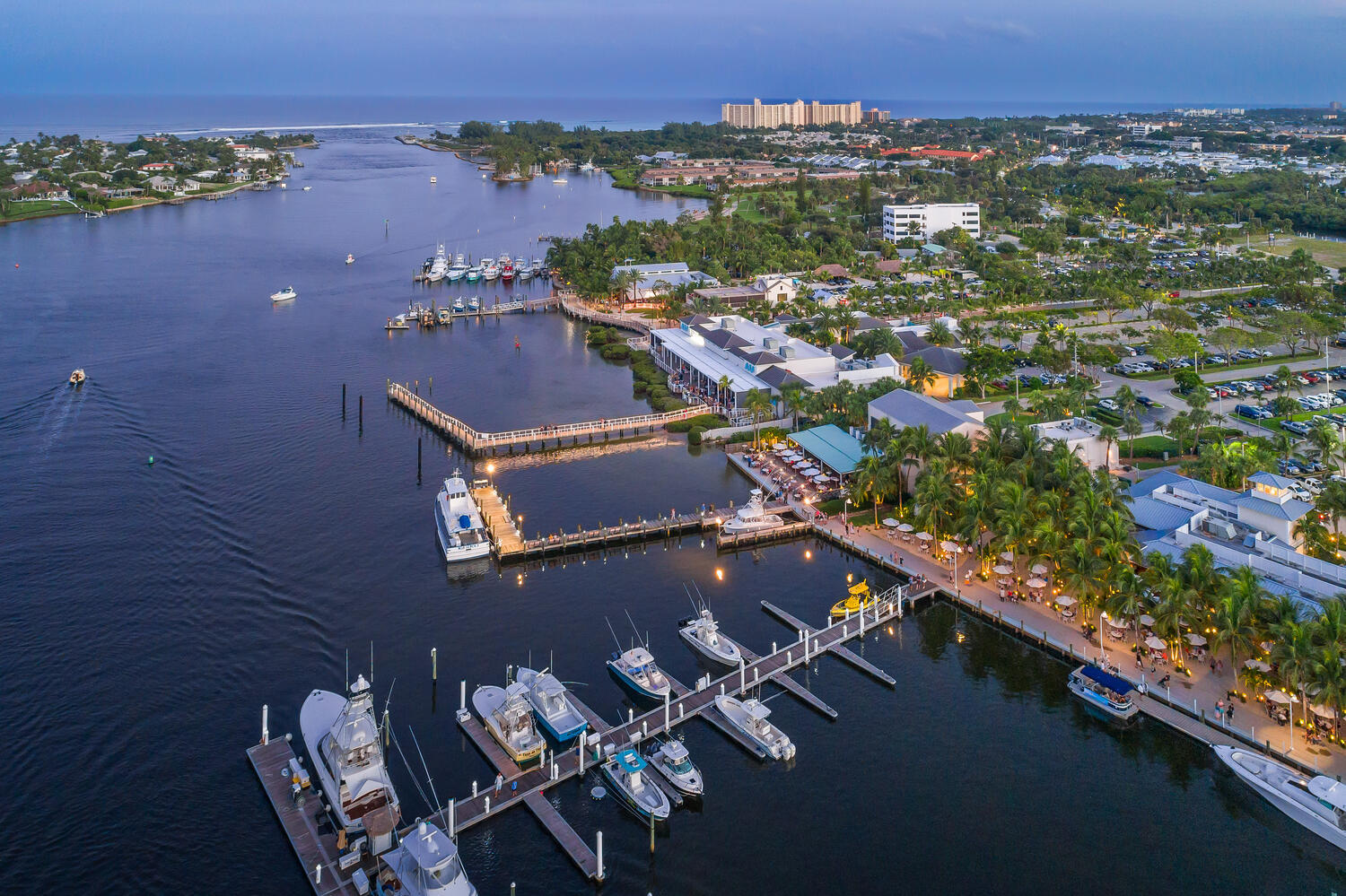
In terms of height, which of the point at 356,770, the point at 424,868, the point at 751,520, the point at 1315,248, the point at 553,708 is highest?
the point at 1315,248

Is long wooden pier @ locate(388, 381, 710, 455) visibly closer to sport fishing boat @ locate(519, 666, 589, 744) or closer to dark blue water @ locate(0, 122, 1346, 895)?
dark blue water @ locate(0, 122, 1346, 895)

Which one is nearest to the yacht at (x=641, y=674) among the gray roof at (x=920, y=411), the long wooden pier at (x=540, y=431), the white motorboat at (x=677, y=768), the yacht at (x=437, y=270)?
the white motorboat at (x=677, y=768)

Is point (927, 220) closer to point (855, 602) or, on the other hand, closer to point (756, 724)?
point (855, 602)

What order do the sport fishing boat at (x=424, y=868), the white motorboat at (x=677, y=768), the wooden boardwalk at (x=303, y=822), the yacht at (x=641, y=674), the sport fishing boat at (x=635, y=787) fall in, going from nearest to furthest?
1. the sport fishing boat at (x=424, y=868)
2. the wooden boardwalk at (x=303, y=822)
3. the sport fishing boat at (x=635, y=787)
4. the white motorboat at (x=677, y=768)
5. the yacht at (x=641, y=674)

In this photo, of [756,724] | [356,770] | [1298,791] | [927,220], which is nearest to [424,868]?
[356,770]

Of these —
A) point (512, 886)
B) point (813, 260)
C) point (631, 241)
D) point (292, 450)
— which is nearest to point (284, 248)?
Result: point (631, 241)

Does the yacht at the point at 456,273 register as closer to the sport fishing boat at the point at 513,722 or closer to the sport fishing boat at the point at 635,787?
the sport fishing boat at the point at 513,722
